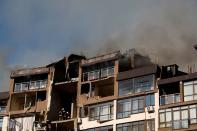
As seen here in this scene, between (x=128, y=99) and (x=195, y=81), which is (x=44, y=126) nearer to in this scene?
(x=128, y=99)

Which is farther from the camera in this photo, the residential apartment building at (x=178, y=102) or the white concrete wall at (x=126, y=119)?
the white concrete wall at (x=126, y=119)

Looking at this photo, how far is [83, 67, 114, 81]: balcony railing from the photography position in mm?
65625

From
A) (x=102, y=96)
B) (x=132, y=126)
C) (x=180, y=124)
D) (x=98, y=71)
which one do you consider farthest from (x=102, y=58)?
(x=180, y=124)

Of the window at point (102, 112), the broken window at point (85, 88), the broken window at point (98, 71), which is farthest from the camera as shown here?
the broken window at point (85, 88)

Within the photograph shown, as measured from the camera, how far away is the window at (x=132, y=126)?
195 ft

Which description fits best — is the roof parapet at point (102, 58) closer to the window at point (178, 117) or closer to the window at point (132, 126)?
the window at point (132, 126)

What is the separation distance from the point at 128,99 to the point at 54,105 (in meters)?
11.7

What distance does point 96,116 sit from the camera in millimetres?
63906

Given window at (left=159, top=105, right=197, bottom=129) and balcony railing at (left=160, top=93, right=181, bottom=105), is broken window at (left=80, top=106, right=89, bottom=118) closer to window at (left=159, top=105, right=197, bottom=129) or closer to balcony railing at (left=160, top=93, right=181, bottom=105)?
balcony railing at (left=160, top=93, right=181, bottom=105)

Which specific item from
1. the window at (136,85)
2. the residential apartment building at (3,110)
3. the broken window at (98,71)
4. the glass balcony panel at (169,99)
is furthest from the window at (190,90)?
the residential apartment building at (3,110)

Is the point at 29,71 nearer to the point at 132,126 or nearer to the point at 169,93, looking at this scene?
the point at 132,126

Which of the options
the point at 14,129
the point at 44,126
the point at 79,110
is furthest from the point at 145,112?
the point at 14,129

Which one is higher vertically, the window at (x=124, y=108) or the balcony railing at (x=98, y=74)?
the balcony railing at (x=98, y=74)

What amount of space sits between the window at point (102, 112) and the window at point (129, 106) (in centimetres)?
129
